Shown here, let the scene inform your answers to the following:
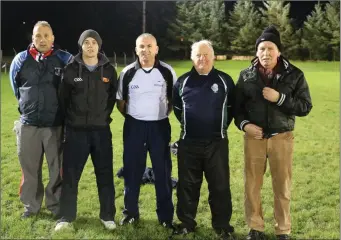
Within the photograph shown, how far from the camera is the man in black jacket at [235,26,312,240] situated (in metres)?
4.17

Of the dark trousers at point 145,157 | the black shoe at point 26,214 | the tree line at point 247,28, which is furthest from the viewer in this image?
the tree line at point 247,28

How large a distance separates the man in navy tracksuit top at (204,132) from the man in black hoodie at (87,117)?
30.7 inches

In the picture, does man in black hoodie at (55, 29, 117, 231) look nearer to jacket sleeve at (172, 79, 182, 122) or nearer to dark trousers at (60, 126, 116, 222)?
dark trousers at (60, 126, 116, 222)

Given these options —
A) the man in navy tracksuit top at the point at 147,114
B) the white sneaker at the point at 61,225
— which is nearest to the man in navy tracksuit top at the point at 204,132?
the man in navy tracksuit top at the point at 147,114

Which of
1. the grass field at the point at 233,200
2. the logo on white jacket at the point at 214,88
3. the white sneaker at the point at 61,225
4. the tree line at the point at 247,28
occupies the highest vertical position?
the tree line at the point at 247,28

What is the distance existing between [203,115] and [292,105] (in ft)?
2.89

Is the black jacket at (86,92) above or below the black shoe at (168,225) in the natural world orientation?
above

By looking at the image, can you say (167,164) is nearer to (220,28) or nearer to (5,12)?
(5,12)

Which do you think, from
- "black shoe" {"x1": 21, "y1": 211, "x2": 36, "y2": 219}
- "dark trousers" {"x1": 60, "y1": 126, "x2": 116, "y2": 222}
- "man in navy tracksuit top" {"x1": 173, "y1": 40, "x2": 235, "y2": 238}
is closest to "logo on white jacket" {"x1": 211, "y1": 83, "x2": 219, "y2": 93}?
"man in navy tracksuit top" {"x1": 173, "y1": 40, "x2": 235, "y2": 238}

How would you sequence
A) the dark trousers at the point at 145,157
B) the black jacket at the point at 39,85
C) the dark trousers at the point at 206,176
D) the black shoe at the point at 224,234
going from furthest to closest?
1. the black jacket at the point at 39,85
2. the dark trousers at the point at 145,157
3. the black shoe at the point at 224,234
4. the dark trousers at the point at 206,176

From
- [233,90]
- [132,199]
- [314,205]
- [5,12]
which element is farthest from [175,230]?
[5,12]

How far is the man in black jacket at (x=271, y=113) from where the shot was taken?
13.7 feet

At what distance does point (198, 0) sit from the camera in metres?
51.7

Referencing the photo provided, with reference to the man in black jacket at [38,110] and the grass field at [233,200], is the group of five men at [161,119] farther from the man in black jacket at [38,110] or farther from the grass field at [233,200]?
the grass field at [233,200]
